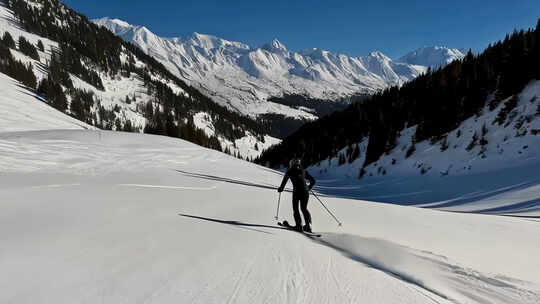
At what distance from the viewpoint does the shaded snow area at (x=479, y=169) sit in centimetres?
1467

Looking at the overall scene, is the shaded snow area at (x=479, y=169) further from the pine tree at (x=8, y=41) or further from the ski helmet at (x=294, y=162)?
the pine tree at (x=8, y=41)

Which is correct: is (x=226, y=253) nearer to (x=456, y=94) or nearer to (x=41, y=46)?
(x=456, y=94)

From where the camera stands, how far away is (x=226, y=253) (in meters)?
4.38

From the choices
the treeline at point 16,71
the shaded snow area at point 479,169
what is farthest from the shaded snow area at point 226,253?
the treeline at point 16,71

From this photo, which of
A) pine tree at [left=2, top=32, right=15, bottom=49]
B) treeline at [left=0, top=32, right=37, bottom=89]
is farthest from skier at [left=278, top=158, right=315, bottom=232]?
pine tree at [left=2, top=32, right=15, bottom=49]

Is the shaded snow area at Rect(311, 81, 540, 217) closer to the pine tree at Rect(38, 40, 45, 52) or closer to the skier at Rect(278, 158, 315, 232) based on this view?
the skier at Rect(278, 158, 315, 232)

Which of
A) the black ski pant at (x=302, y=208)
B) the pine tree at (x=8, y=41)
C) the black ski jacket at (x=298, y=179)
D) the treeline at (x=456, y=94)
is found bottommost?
the black ski pant at (x=302, y=208)

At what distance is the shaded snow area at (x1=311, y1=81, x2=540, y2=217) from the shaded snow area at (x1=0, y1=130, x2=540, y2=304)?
764 cm

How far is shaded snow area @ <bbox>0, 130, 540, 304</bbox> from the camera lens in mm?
3107

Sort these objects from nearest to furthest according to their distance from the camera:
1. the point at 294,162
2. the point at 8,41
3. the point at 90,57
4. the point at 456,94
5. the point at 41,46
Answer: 1. the point at 294,162
2. the point at 456,94
3. the point at 8,41
4. the point at 41,46
5. the point at 90,57

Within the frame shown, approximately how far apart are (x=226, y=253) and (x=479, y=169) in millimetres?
24043

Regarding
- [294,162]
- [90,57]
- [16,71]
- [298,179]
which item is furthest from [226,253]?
[90,57]

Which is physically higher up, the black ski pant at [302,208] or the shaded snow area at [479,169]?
the shaded snow area at [479,169]

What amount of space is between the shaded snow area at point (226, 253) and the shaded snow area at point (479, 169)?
7.64 m
